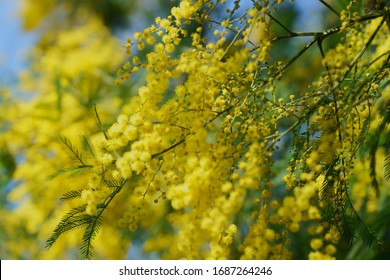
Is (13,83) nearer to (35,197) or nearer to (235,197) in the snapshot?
(35,197)

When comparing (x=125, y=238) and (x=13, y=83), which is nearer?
(x=125, y=238)

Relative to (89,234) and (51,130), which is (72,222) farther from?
(51,130)

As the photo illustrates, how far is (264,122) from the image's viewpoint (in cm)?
137

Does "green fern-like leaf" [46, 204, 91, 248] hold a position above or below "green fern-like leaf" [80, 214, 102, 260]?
above

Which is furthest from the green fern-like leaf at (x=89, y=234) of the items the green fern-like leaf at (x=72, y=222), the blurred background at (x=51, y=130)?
the blurred background at (x=51, y=130)

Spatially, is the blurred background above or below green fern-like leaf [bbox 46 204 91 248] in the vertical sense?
above

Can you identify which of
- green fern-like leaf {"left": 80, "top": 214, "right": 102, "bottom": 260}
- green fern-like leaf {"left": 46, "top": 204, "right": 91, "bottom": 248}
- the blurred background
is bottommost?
green fern-like leaf {"left": 80, "top": 214, "right": 102, "bottom": 260}

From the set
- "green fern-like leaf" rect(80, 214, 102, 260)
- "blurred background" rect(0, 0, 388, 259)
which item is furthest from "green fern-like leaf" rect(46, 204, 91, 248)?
"blurred background" rect(0, 0, 388, 259)

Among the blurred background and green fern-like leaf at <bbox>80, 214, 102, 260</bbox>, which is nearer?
green fern-like leaf at <bbox>80, 214, 102, 260</bbox>

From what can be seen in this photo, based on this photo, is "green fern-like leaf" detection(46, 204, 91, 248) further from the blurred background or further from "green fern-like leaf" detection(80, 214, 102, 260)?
the blurred background

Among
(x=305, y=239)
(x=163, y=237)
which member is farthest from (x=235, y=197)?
(x=163, y=237)

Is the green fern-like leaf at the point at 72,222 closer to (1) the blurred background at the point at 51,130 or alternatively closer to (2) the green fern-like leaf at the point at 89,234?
(2) the green fern-like leaf at the point at 89,234

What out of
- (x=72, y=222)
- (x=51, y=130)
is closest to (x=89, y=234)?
(x=72, y=222)

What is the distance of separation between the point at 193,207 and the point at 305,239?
1.48m
